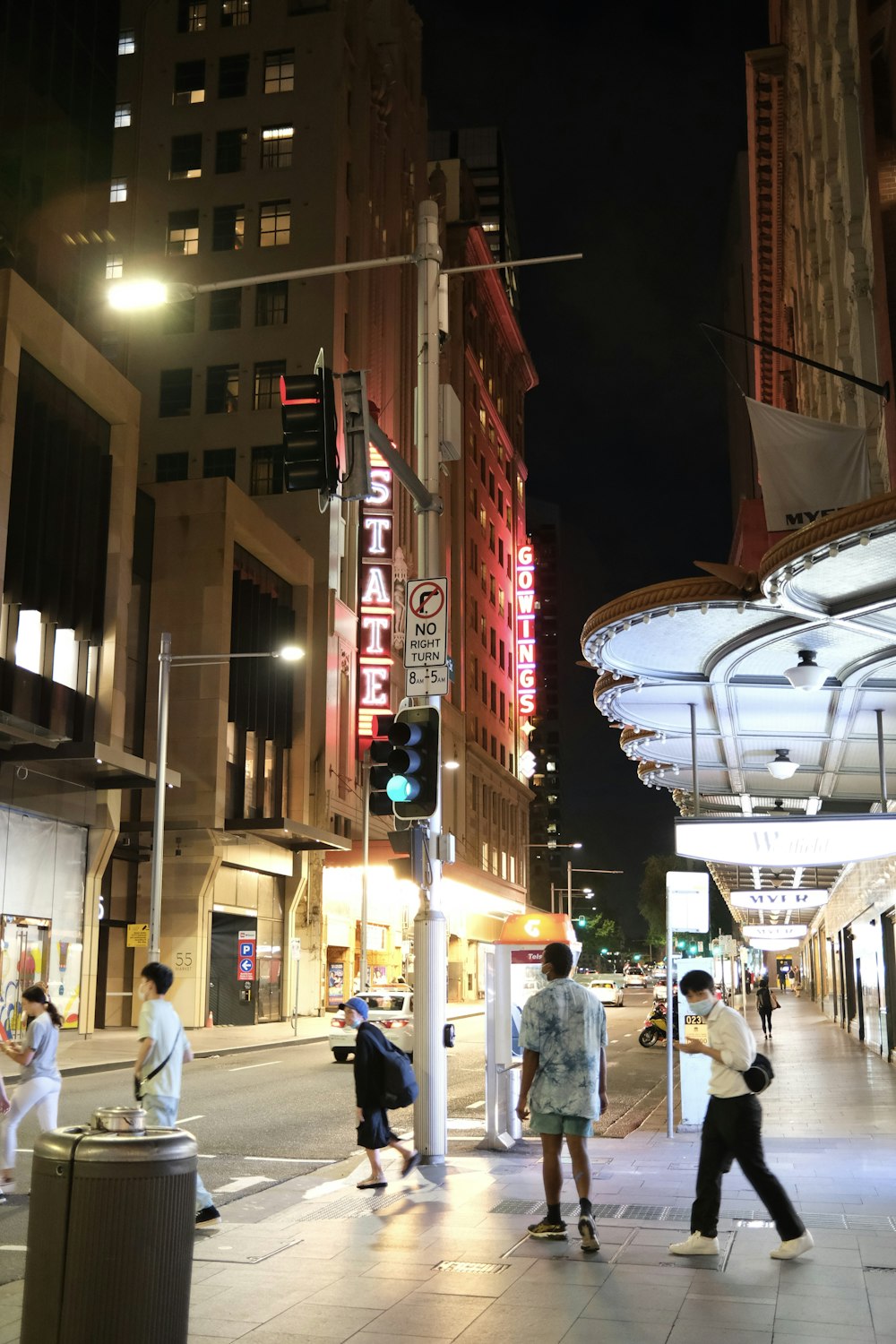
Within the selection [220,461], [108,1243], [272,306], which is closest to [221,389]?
[220,461]

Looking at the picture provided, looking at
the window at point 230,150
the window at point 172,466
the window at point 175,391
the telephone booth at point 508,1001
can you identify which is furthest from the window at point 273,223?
the telephone booth at point 508,1001

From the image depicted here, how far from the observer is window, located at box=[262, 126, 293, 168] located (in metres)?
56.6

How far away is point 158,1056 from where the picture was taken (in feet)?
29.5

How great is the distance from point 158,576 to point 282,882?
12748 millimetres

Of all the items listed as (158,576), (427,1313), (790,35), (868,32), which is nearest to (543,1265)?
(427,1313)

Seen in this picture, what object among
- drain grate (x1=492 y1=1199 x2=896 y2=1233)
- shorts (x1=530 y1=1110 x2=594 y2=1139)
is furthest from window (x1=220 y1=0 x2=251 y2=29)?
shorts (x1=530 y1=1110 x2=594 y2=1139)

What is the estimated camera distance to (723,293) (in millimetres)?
82125

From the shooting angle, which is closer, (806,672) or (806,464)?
(806,672)

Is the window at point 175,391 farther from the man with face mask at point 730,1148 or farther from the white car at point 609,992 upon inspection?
the man with face mask at point 730,1148

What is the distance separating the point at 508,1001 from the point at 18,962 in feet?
63.7

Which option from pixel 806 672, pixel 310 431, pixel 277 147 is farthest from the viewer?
pixel 277 147

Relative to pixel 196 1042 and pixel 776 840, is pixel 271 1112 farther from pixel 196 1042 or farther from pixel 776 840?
pixel 196 1042

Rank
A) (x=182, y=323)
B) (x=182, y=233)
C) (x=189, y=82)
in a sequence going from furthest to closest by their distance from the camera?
(x=189, y=82)
(x=182, y=233)
(x=182, y=323)

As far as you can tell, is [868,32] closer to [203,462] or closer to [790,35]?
[790,35]
